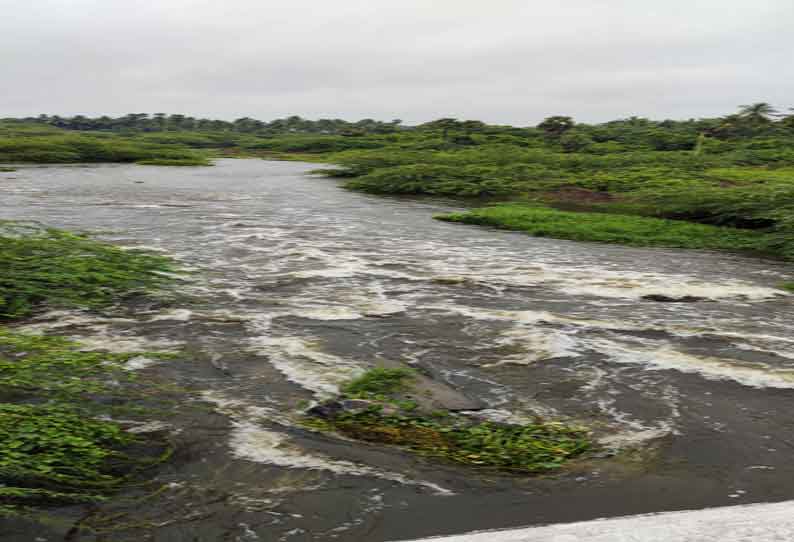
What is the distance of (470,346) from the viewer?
8.02 meters

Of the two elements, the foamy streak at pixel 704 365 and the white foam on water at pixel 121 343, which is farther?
the white foam on water at pixel 121 343

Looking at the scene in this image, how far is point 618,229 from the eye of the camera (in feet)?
58.1

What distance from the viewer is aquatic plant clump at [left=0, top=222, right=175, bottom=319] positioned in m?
8.23

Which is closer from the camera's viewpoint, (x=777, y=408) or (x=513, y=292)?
(x=777, y=408)

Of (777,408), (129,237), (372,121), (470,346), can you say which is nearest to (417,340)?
(470,346)

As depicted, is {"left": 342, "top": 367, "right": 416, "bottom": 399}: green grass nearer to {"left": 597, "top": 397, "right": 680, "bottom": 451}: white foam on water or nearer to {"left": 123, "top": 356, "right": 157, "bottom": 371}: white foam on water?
{"left": 597, "top": 397, "right": 680, "bottom": 451}: white foam on water

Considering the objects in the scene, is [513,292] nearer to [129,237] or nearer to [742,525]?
[742,525]

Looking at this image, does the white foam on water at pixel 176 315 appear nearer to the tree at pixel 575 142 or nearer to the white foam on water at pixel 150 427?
the white foam on water at pixel 150 427

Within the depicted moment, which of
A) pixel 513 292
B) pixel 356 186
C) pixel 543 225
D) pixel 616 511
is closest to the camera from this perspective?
pixel 616 511

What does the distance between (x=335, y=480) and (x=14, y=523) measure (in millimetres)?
1949

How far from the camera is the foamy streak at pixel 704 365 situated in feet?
23.0

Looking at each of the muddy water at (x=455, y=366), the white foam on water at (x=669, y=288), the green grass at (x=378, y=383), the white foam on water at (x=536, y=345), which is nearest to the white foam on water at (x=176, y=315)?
the muddy water at (x=455, y=366)

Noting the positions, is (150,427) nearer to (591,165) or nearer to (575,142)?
(591,165)

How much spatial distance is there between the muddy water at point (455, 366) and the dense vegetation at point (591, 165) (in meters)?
3.75
